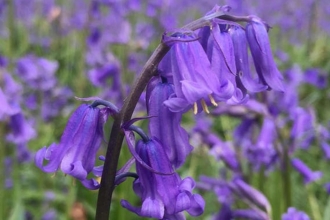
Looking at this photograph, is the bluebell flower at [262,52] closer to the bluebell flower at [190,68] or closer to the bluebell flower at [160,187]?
the bluebell flower at [190,68]

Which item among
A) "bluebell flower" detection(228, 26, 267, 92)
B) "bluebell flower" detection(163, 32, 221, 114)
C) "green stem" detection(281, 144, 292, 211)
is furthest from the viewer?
"green stem" detection(281, 144, 292, 211)

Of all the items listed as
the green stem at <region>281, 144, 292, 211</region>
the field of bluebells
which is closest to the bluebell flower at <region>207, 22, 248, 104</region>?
the field of bluebells

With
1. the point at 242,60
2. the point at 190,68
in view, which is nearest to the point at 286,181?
the point at 242,60

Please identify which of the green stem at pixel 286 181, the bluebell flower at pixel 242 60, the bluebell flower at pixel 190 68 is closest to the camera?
the bluebell flower at pixel 190 68

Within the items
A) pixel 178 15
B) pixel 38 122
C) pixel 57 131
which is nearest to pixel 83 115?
pixel 38 122

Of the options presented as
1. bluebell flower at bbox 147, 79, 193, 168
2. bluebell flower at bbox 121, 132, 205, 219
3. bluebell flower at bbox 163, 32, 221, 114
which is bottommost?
bluebell flower at bbox 121, 132, 205, 219

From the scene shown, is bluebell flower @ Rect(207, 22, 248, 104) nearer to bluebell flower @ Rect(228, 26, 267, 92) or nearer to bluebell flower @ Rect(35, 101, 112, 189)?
bluebell flower @ Rect(228, 26, 267, 92)

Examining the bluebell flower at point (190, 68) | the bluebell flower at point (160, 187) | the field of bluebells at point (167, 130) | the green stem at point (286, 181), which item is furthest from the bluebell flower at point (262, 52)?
the green stem at point (286, 181)

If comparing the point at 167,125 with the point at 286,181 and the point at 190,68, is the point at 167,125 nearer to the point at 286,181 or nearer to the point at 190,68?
the point at 190,68
